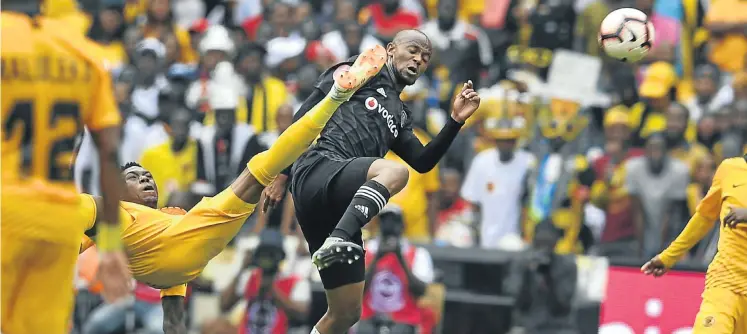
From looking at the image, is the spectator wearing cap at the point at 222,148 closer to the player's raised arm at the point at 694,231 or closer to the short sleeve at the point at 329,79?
the short sleeve at the point at 329,79

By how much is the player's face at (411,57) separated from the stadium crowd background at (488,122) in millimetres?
4620

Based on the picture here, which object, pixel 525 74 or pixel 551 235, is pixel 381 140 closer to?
Result: pixel 551 235

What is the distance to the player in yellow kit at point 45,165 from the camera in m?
7.87

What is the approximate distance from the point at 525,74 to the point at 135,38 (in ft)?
18.6

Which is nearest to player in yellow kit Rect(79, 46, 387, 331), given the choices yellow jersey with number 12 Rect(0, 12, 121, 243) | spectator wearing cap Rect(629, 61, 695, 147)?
yellow jersey with number 12 Rect(0, 12, 121, 243)

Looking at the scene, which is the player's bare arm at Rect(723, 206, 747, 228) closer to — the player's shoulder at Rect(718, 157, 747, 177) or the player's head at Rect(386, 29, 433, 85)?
the player's shoulder at Rect(718, 157, 747, 177)

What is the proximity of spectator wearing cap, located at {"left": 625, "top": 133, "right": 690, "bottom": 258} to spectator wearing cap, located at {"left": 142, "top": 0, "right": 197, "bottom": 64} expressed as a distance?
6650 millimetres

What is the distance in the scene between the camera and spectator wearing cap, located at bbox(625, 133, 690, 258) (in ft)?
50.7

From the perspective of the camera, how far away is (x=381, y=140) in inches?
424

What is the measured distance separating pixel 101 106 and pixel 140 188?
3.23 meters

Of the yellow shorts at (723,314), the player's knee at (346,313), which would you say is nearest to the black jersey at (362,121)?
the player's knee at (346,313)

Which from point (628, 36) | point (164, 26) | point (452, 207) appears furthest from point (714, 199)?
point (164, 26)

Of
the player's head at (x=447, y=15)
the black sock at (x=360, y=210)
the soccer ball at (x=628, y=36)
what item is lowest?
the black sock at (x=360, y=210)

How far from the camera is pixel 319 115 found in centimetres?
1021
